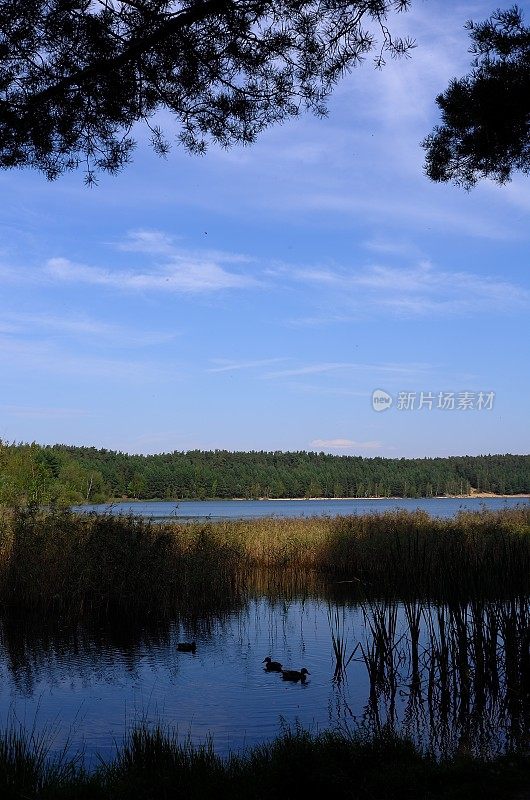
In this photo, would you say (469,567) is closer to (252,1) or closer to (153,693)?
(153,693)

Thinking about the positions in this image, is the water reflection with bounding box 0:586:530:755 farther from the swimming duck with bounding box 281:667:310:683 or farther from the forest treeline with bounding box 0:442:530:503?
the forest treeline with bounding box 0:442:530:503

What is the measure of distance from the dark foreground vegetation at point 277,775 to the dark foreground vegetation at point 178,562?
17.2ft

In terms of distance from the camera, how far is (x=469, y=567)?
11.6 m

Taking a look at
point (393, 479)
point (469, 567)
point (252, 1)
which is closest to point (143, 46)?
point (252, 1)

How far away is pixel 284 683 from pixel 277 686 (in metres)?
0.15

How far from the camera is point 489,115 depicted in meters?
7.13

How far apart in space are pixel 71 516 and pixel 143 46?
13112 millimetres

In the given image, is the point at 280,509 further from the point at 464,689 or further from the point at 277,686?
the point at 464,689

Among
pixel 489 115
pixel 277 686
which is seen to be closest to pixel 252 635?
pixel 277 686

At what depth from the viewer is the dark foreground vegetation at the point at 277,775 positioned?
5526 mm

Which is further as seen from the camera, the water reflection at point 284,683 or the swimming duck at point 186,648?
the swimming duck at point 186,648

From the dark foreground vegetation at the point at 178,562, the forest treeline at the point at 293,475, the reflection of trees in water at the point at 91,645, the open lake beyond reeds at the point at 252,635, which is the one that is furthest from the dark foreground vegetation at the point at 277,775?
the forest treeline at the point at 293,475

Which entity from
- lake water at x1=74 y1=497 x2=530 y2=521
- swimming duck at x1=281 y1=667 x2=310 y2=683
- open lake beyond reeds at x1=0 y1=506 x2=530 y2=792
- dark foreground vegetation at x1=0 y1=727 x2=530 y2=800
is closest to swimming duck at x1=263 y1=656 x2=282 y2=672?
open lake beyond reeds at x1=0 y1=506 x2=530 y2=792

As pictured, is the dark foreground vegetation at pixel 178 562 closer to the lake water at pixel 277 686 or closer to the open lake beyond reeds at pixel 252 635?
the open lake beyond reeds at pixel 252 635
